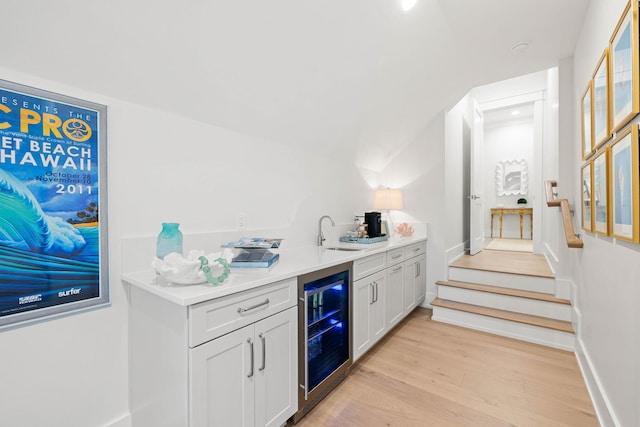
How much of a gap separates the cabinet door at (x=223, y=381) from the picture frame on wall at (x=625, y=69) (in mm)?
1822

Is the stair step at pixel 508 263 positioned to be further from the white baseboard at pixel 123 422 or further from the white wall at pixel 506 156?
the white baseboard at pixel 123 422

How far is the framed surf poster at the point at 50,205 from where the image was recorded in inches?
45.4

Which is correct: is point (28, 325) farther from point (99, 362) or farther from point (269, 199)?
point (269, 199)

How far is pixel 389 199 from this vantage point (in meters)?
3.51

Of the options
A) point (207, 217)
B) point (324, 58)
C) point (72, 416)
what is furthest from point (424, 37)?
point (72, 416)

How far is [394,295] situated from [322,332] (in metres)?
1.07

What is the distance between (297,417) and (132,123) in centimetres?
181

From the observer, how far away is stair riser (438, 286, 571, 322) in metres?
2.67

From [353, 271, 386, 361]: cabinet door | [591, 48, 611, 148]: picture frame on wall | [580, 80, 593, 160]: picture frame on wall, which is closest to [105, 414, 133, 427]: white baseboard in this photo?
[353, 271, 386, 361]: cabinet door

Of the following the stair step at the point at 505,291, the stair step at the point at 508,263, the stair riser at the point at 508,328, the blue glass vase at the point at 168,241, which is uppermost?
the blue glass vase at the point at 168,241

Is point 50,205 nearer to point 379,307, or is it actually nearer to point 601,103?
point 379,307

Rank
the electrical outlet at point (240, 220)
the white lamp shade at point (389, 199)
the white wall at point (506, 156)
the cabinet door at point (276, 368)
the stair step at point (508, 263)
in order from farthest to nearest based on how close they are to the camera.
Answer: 1. the white wall at point (506, 156)
2. the white lamp shade at point (389, 199)
3. the stair step at point (508, 263)
4. the electrical outlet at point (240, 220)
5. the cabinet door at point (276, 368)

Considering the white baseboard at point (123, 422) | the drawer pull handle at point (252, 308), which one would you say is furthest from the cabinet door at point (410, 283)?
the white baseboard at point (123, 422)

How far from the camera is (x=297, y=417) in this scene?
1.61 metres
